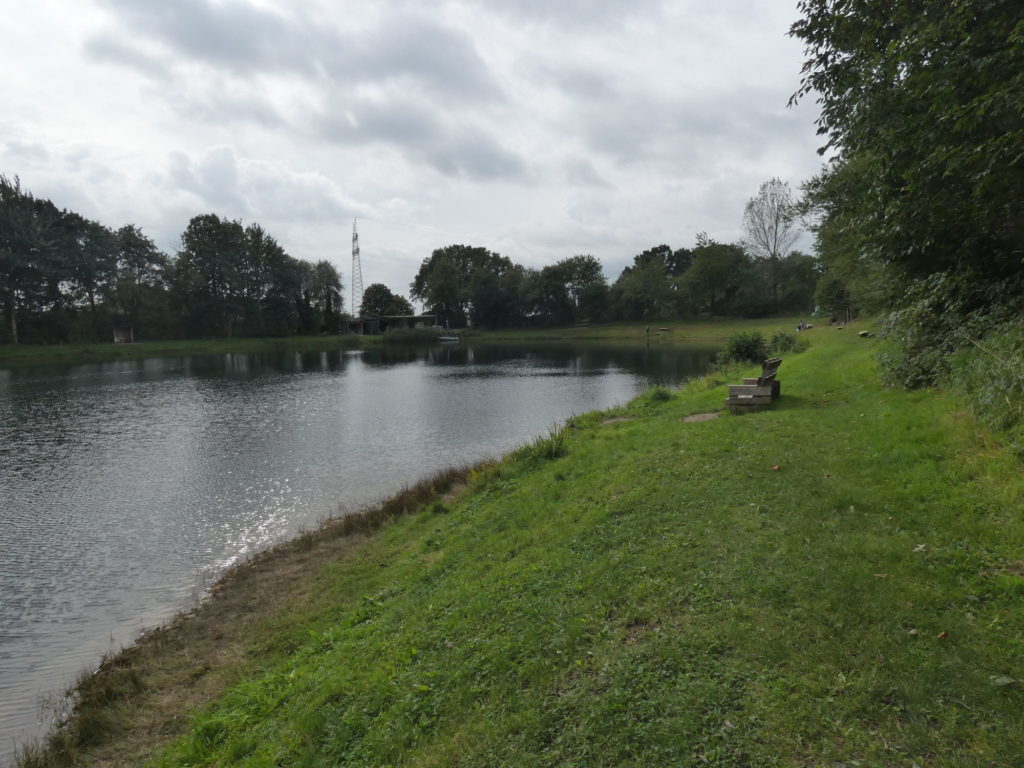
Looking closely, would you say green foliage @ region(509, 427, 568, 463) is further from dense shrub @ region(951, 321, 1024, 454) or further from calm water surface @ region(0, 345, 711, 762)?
dense shrub @ region(951, 321, 1024, 454)

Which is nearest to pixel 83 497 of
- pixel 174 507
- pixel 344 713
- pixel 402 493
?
pixel 174 507

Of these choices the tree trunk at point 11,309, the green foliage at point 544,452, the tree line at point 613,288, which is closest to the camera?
the green foliage at point 544,452

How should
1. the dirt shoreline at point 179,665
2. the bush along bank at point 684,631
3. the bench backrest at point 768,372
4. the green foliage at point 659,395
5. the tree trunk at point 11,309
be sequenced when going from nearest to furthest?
the bush along bank at point 684,631, the dirt shoreline at point 179,665, the bench backrest at point 768,372, the green foliage at point 659,395, the tree trunk at point 11,309

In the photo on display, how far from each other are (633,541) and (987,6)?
853cm

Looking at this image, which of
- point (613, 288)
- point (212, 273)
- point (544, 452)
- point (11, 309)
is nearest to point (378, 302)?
point (212, 273)

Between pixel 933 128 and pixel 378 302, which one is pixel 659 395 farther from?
pixel 378 302

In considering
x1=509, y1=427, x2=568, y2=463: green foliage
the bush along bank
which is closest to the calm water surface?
the bush along bank

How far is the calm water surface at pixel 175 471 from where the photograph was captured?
898 cm

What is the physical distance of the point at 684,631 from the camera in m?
4.57

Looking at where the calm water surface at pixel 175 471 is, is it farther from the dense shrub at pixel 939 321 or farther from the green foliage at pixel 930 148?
the green foliage at pixel 930 148

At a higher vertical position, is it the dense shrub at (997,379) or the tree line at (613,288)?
the tree line at (613,288)

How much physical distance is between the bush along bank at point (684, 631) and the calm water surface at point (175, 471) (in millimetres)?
2855

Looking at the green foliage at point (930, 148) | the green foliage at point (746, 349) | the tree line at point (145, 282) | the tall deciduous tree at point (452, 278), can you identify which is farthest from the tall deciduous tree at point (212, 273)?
the green foliage at point (930, 148)

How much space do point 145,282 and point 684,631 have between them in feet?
319
